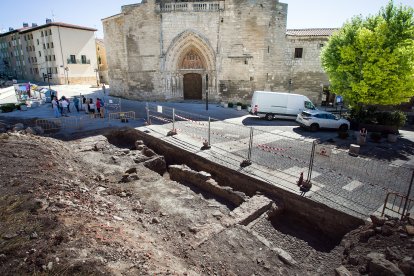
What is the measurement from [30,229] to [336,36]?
20565 mm

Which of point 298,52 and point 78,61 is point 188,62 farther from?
point 78,61

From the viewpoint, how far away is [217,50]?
2595 cm

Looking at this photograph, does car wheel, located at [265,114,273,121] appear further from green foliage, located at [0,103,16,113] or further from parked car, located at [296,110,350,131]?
green foliage, located at [0,103,16,113]

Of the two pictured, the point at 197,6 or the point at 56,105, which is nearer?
the point at 56,105

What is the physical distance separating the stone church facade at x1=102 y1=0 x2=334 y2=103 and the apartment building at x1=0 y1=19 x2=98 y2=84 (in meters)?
24.7

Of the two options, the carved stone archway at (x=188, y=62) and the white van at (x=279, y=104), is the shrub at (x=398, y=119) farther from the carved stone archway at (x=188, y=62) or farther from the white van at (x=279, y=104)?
the carved stone archway at (x=188, y=62)

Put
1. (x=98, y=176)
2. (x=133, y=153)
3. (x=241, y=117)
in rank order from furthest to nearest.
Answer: (x=241, y=117), (x=133, y=153), (x=98, y=176)

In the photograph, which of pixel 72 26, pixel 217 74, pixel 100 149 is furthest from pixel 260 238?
pixel 72 26

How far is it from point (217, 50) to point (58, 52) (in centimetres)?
3566

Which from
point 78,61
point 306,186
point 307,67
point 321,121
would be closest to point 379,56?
point 321,121

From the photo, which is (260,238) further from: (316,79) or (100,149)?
(316,79)

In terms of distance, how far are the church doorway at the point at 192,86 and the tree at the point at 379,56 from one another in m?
14.9

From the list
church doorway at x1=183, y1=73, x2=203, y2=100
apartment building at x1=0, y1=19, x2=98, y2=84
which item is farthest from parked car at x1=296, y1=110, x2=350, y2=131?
apartment building at x1=0, y1=19, x2=98, y2=84

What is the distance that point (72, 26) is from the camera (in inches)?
1855
